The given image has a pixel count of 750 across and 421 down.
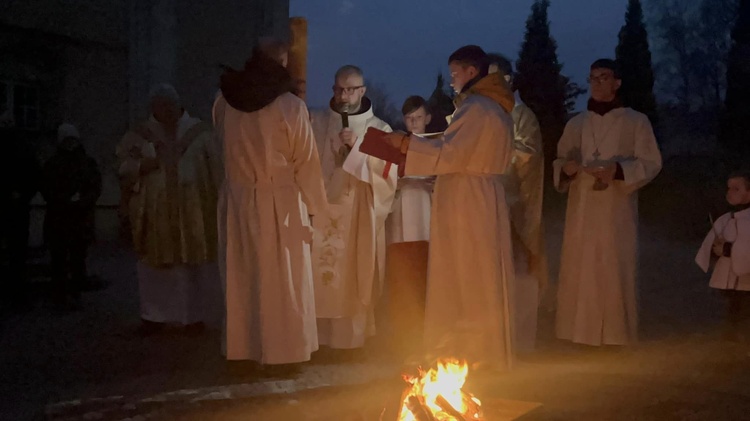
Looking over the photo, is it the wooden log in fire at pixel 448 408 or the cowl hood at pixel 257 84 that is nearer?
the wooden log in fire at pixel 448 408

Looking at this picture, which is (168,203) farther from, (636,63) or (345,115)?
(636,63)

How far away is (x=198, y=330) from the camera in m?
6.59

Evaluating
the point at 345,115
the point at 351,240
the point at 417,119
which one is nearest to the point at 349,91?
the point at 345,115

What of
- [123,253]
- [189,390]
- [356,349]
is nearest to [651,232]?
[123,253]

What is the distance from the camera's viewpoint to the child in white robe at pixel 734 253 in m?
6.33

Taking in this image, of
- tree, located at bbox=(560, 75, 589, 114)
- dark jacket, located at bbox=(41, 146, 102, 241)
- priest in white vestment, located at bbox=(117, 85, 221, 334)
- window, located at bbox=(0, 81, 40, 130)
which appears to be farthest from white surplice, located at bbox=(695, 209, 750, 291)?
tree, located at bbox=(560, 75, 589, 114)

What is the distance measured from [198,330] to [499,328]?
2.95 metres

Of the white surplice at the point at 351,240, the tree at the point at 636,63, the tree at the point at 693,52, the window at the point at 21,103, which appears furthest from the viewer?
the tree at the point at 693,52

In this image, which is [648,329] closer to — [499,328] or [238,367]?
[499,328]

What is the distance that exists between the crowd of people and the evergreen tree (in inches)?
886

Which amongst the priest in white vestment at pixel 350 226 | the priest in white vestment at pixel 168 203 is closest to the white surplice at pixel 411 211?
the priest in white vestment at pixel 350 226

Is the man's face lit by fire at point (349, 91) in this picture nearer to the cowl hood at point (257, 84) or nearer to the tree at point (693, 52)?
the cowl hood at point (257, 84)

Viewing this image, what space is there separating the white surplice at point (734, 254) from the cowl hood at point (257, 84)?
4.02m

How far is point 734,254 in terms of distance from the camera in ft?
20.9
